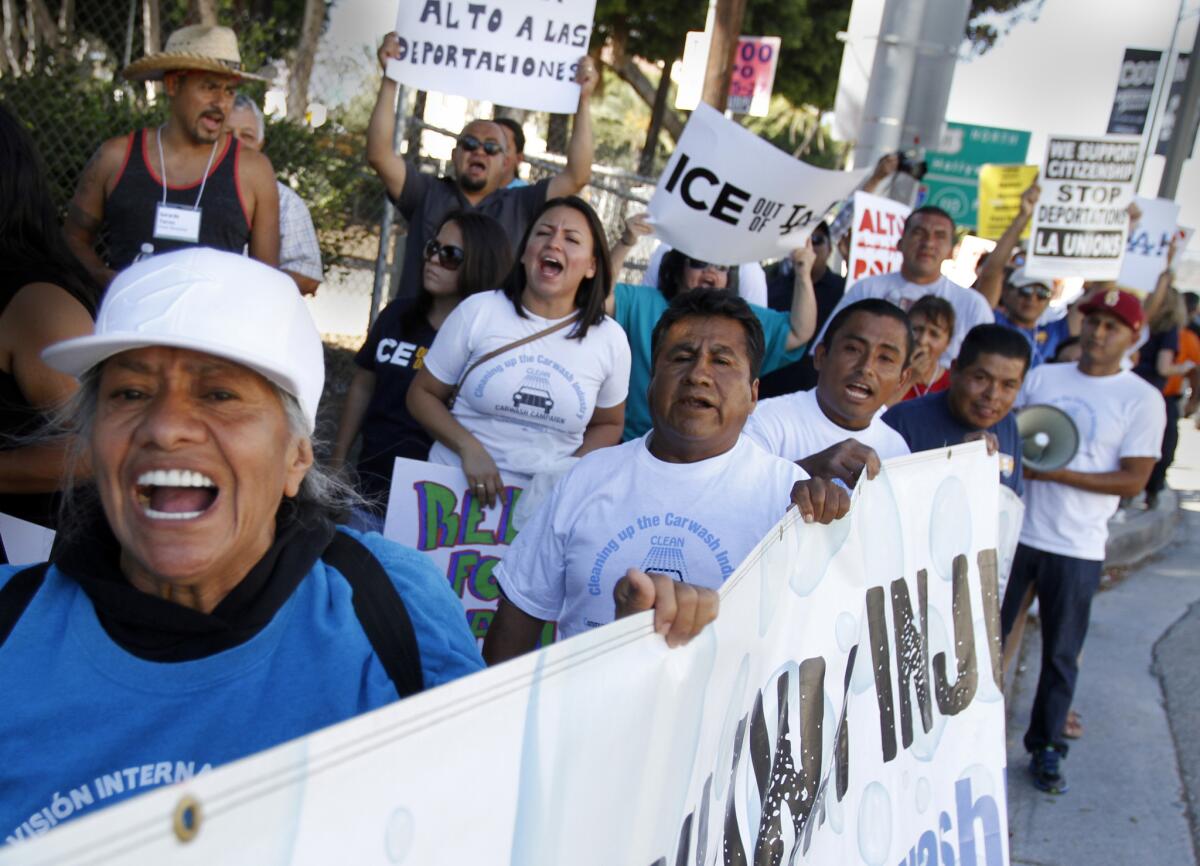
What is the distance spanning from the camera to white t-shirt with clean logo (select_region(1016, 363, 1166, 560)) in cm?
529

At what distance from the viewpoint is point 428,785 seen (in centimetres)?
134

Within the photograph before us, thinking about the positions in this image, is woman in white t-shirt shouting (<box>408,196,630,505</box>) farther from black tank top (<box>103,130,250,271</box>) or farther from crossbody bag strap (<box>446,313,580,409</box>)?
black tank top (<box>103,130,250,271</box>)

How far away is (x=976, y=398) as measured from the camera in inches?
170

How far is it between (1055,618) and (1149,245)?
6.47 metres

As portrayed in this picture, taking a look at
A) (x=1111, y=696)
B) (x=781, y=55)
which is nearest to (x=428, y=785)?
(x=1111, y=696)

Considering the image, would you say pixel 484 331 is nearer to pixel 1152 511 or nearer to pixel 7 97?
pixel 7 97

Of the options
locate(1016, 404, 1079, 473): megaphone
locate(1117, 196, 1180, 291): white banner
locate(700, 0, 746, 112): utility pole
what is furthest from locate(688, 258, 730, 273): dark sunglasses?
locate(700, 0, 746, 112): utility pole

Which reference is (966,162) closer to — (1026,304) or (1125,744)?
(1026,304)

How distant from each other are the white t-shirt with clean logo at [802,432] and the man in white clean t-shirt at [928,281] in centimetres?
242

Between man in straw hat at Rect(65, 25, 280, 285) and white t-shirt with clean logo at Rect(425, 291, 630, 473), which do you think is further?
man in straw hat at Rect(65, 25, 280, 285)

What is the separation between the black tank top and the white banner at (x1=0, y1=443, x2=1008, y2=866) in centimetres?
271

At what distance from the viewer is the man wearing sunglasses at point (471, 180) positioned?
524 centimetres

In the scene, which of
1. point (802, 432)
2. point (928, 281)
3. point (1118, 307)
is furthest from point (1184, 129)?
point (802, 432)

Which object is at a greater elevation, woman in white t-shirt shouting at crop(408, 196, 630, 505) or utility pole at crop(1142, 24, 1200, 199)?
utility pole at crop(1142, 24, 1200, 199)
